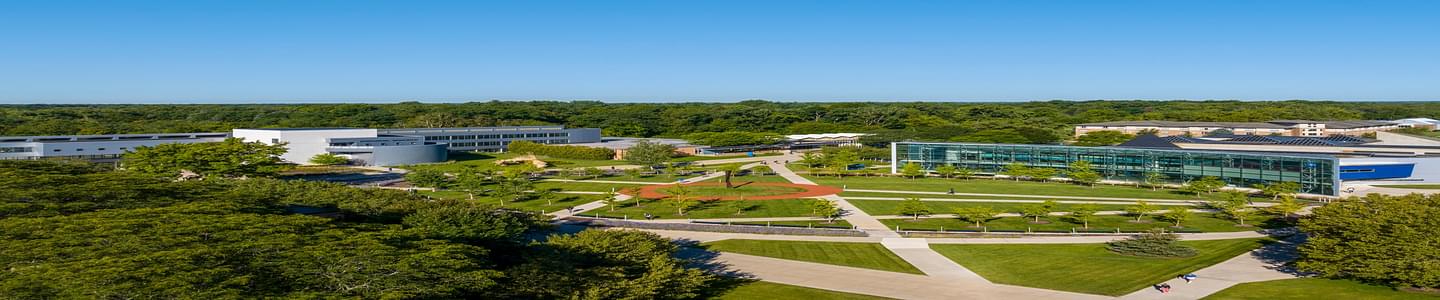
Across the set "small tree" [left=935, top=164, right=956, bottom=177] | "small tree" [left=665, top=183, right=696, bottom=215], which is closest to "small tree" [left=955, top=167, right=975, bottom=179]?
"small tree" [left=935, top=164, right=956, bottom=177]

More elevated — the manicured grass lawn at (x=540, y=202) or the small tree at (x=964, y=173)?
the small tree at (x=964, y=173)

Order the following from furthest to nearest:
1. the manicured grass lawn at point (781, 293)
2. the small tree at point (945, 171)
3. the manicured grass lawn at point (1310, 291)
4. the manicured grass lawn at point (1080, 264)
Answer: the small tree at point (945, 171) < the manicured grass lawn at point (1080, 264) < the manicured grass lawn at point (781, 293) < the manicured grass lawn at point (1310, 291)

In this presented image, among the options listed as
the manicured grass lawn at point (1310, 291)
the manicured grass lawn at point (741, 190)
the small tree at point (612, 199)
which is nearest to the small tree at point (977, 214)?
the manicured grass lawn at point (1310, 291)

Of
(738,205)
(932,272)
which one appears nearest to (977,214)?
(932,272)

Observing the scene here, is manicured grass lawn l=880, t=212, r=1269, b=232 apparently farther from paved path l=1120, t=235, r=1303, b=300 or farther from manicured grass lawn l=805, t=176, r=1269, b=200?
manicured grass lawn l=805, t=176, r=1269, b=200

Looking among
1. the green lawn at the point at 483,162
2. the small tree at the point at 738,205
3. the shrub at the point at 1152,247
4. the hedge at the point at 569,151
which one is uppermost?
the hedge at the point at 569,151

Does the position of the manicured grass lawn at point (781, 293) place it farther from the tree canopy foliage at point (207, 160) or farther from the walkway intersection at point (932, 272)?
the tree canopy foliage at point (207, 160)
